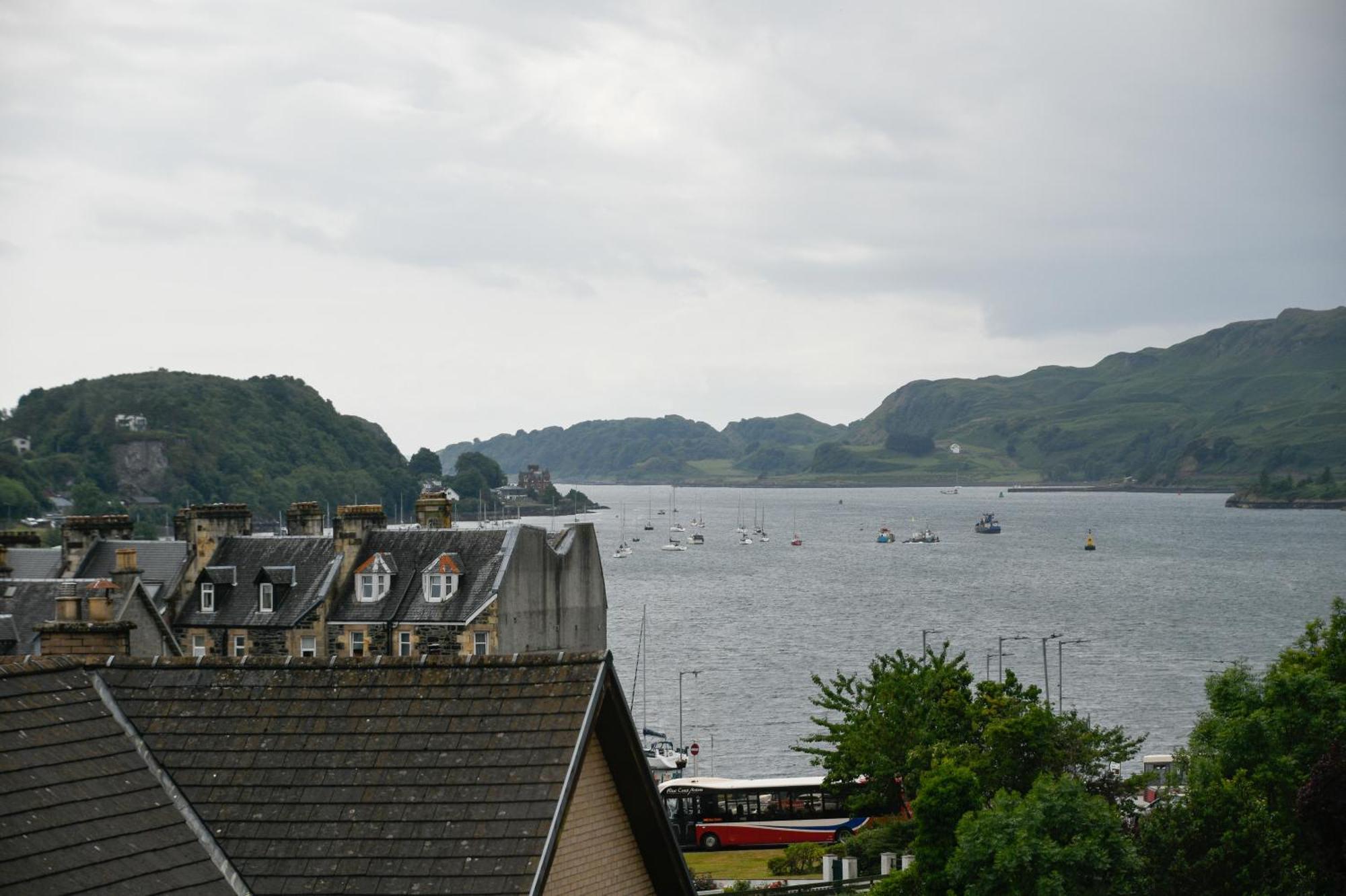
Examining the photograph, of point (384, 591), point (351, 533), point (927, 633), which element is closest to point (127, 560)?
point (384, 591)

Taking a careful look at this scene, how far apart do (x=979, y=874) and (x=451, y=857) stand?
2602cm

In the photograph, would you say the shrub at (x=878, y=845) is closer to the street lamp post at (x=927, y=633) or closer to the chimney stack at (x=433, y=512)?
the chimney stack at (x=433, y=512)

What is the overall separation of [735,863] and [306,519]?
29.1 meters

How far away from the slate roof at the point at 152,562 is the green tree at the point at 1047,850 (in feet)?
131

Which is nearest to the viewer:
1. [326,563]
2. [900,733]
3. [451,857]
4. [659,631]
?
[451,857]

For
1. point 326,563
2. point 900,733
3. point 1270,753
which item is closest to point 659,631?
point 326,563

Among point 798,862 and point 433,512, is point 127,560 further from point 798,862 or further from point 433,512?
point 798,862

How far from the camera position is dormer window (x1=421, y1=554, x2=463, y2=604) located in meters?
58.6

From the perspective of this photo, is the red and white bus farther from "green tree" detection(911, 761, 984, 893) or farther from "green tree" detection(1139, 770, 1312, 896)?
"green tree" detection(1139, 770, 1312, 896)

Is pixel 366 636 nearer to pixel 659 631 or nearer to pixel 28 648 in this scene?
pixel 28 648

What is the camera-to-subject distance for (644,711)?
330ft

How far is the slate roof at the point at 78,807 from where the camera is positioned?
1112cm

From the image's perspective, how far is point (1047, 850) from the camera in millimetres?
33688

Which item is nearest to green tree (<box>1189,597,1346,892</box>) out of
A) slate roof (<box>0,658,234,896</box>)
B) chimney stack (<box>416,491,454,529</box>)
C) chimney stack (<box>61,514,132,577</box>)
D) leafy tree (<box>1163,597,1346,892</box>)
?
leafy tree (<box>1163,597,1346,892</box>)
